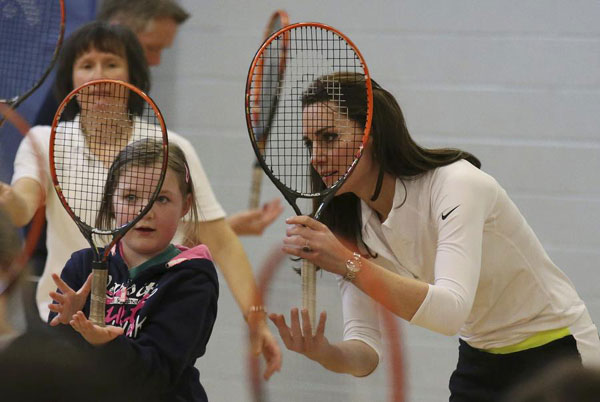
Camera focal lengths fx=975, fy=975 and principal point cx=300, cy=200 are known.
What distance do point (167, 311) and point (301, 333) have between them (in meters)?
0.24

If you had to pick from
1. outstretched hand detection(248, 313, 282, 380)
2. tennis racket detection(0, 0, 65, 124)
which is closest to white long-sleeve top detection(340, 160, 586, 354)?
outstretched hand detection(248, 313, 282, 380)

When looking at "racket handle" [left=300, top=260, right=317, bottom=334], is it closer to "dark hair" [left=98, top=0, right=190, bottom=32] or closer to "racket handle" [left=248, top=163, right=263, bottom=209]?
"racket handle" [left=248, top=163, right=263, bottom=209]

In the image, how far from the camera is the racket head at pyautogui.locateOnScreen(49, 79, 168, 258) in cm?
176

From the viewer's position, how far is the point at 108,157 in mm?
2059

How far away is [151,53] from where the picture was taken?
294 cm

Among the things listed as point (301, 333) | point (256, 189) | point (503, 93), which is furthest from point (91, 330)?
point (503, 93)

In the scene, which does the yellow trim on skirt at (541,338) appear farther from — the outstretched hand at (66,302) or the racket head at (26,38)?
the racket head at (26,38)

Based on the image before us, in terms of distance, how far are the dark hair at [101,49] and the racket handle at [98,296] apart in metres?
0.75

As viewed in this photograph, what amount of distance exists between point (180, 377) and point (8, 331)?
52cm

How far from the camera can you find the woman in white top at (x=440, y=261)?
1.72m

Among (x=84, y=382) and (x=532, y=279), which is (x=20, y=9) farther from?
(x=84, y=382)

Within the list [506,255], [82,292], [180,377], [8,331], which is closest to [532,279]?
[506,255]

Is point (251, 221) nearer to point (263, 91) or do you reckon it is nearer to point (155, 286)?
point (263, 91)

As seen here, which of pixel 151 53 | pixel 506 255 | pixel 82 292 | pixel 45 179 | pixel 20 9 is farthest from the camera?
pixel 151 53
